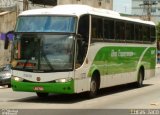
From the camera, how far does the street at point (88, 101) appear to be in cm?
1631

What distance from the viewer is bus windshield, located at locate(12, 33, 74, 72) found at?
17078 mm

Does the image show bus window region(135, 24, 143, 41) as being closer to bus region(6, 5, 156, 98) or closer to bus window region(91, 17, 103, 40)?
bus region(6, 5, 156, 98)

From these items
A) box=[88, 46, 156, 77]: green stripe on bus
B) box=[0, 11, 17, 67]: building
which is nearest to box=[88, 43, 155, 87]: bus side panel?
box=[88, 46, 156, 77]: green stripe on bus

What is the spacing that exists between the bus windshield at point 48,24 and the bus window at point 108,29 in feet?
9.04

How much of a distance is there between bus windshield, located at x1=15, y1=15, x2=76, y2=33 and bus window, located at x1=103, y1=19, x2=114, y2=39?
2.75 metres

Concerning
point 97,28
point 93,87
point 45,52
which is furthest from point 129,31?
point 45,52

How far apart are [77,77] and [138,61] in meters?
7.80

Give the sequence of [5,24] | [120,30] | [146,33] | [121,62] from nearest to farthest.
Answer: [120,30] < [121,62] < [146,33] < [5,24]

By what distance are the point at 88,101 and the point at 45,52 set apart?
238 cm

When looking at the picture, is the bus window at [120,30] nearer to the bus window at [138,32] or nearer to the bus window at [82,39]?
the bus window at [138,32]

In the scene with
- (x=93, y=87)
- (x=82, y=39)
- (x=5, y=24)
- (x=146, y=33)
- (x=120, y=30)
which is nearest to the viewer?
(x=82, y=39)

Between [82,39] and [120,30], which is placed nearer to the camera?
[82,39]

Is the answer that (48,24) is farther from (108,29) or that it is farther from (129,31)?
(129,31)

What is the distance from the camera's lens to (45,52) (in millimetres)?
17172
